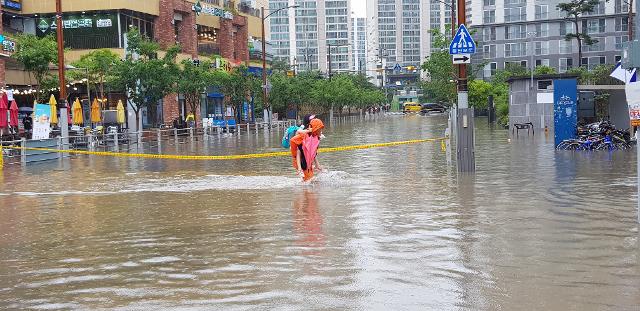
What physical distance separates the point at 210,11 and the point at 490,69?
185 ft

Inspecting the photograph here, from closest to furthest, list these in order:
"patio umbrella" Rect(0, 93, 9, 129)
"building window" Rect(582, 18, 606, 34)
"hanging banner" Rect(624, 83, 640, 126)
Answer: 1. "hanging banner" Rect(624, 83, 640, 126)
2. "patio umbrella" Rect(0, 93, 9, 129)
3. "building window" Rect(582, 18, 606, 34)

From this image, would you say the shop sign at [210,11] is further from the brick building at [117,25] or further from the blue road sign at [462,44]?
the blue road sign at [462,44]

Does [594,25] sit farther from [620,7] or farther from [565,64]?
[565,64]

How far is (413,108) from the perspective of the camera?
486 feet

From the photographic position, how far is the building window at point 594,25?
334 ft

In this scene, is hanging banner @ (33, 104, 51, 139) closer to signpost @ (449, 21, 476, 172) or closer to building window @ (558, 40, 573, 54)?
signpost @ (449, 21, 476, 172)

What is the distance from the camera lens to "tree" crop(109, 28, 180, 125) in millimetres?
45406

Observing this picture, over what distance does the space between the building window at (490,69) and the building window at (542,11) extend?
9.00 meters

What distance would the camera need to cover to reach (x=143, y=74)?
4572 cm

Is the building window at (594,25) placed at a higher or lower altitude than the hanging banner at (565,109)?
higher

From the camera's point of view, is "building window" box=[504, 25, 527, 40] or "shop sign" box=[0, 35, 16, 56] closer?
"shop sign" box=[0, 35, 16, 56]

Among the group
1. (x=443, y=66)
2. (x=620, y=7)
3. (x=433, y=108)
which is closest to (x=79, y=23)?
(x=443, y=66)

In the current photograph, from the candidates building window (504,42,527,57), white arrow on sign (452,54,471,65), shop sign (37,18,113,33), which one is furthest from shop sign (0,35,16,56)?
building window (504,42,527,57)

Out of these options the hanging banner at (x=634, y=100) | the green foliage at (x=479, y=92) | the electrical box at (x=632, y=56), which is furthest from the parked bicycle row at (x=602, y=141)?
the green foliage at (x=479, y=92)
